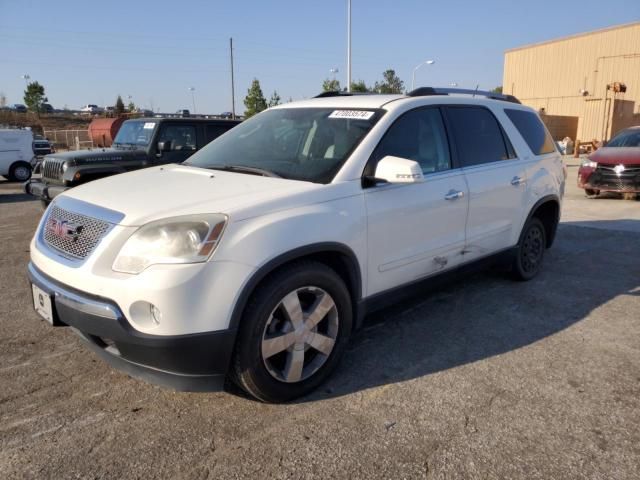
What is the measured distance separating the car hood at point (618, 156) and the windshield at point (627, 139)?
0.41 meters

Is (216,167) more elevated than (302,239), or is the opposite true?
(216,167)

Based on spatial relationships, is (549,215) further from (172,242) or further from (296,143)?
(172,242)

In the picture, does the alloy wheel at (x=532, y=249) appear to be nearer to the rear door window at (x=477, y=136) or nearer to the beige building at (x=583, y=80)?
the rear door window at (x=477, y=136)

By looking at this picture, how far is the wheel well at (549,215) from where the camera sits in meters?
5.22

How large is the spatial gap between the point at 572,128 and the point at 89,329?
3410 cm

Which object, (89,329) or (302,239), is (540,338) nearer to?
(302,239)

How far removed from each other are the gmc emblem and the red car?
10578 mm

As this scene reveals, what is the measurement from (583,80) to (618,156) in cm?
3309

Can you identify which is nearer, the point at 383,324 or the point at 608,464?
the point at 608,464

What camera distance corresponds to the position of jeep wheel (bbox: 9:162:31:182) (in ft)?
52.9

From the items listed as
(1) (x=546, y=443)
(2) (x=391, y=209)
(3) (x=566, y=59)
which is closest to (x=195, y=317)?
(2) (x=391, y=209)

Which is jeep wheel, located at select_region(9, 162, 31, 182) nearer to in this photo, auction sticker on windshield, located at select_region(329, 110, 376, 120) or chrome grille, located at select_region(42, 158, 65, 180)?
chrome grille, located at select_region(42, 158, 65, 180)

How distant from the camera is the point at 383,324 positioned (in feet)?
13.1

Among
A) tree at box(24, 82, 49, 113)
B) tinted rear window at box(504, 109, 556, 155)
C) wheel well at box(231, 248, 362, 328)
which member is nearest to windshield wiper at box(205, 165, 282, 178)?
wheel well at box(231, 248, 362, 328)
